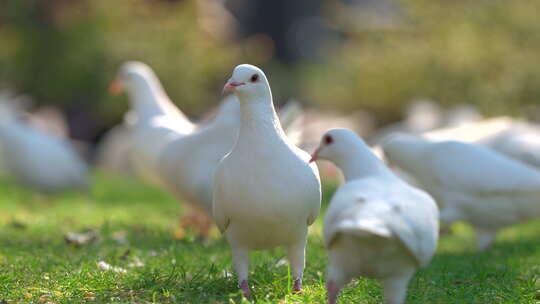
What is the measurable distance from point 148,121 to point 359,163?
11.2 ft

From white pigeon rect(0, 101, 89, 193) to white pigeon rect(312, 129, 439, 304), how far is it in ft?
20.8

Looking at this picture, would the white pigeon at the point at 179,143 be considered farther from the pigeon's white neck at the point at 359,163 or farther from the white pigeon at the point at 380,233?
the white pigeon at the point at 380,233

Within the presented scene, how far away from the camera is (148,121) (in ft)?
21.1

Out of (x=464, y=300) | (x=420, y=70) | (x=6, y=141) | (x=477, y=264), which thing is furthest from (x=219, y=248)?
(x=420, y=70)

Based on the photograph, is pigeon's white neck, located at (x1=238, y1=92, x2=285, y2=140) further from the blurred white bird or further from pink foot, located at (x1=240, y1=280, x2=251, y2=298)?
the blurred white bird

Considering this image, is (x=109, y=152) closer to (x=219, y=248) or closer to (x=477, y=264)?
(x=219, y=248)

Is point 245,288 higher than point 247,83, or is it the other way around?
point 247,83

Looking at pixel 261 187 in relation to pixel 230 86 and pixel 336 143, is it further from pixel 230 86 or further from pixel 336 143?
pixel 230 86

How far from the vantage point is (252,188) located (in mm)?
3473

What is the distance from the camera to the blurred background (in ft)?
40.5

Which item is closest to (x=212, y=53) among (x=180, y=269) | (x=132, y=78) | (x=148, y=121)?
(x=132, y=78)

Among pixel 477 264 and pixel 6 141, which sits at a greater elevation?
pixel 477 264

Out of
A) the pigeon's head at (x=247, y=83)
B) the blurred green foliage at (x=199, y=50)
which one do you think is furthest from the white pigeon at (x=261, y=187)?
the blurred green foliage at (x=199, y=50)

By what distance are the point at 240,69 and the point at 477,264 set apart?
2194 millimetres
